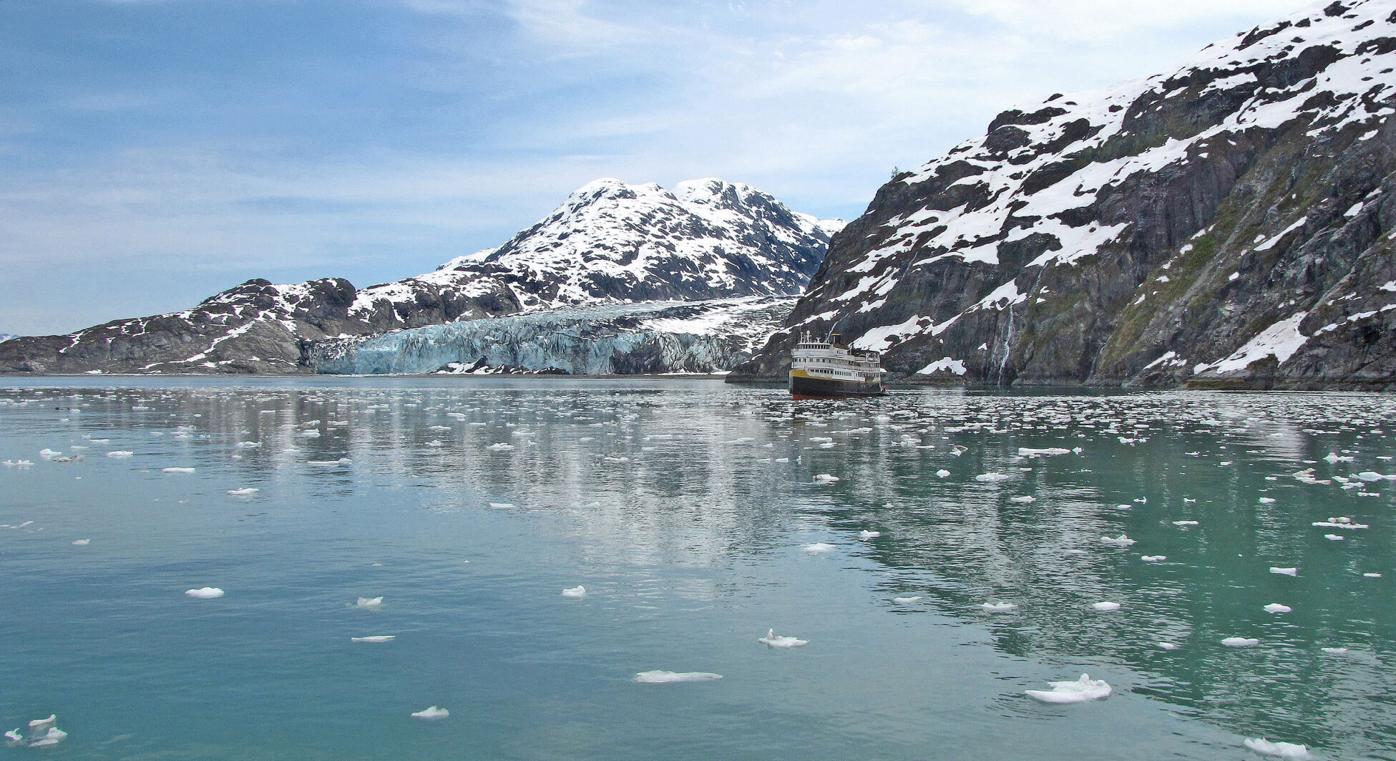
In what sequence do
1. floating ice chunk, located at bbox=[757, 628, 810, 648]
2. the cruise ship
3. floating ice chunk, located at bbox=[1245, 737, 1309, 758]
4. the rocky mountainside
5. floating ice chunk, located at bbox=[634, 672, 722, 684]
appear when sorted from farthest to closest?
the rocky mountainside < the cruise ship < floating ice chunk, located at bbox=[757, 628, 810, 648] < floating ice chunk, located at bbox=[634, 672, 722, 684] < floating ice chunk, located at bbox=[1245, 737, 1309, 758]

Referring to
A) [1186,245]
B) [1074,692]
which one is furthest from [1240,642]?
[1186,245]

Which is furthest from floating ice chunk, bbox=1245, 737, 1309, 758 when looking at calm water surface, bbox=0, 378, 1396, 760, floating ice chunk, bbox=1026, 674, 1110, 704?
floating ice chunk, bbox=1026, 674, 1110, 704

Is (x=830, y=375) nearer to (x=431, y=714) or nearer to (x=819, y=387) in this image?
(x=819, y=387)

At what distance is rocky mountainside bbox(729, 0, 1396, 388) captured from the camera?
111 meters

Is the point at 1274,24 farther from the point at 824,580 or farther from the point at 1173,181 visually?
the point at 824,580

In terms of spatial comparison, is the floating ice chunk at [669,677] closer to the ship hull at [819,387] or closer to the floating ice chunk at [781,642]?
the floating ice chunk at [781,642]

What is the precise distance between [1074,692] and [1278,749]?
98.8 inches

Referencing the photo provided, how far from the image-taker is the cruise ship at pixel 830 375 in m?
109

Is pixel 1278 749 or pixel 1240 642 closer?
pixel 1278 749

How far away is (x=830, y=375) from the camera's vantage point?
4387 inches

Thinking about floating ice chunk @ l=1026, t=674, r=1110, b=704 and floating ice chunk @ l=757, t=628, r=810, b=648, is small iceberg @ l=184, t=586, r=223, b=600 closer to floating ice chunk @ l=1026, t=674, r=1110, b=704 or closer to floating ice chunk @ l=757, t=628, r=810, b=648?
floating ice chunk @ l=757, t=628, r=810, b=648

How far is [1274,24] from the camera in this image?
177 m

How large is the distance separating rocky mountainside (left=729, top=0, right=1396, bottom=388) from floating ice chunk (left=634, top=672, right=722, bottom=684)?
106 m

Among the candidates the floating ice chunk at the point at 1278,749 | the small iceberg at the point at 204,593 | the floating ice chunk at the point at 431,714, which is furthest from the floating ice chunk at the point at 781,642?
the small iceberg at the point at 204,593
